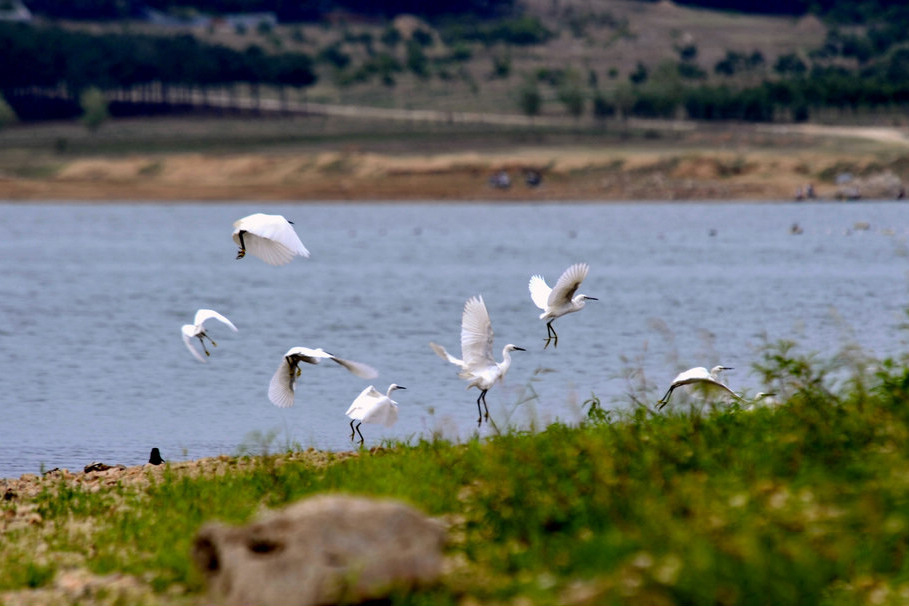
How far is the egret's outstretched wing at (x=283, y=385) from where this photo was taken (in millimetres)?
12133

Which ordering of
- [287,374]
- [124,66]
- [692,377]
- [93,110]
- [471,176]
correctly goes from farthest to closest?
1. [124,66]
2. [93,110]
3. [471,176]
4. [287,374]
5. [692,377]

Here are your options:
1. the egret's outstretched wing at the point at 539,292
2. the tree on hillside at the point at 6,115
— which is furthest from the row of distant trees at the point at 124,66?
the egret's outstretched wing at the point at 539,292

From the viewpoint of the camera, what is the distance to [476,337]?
11.6m

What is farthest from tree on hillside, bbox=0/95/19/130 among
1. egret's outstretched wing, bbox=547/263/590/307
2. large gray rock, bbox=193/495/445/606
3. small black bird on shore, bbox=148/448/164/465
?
large gray rock, bbox=193/495/445/606

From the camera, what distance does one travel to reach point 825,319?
2644 centimetres

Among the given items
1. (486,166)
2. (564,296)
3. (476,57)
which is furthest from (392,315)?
(476,57)

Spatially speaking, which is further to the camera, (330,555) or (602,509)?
(602,509)

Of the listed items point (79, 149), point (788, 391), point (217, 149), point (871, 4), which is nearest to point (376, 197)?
point (217, 149)

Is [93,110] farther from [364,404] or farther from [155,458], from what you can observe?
[364,404]

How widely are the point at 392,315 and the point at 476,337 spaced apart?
1790 centimetres

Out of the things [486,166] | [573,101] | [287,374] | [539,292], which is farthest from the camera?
[573,101]

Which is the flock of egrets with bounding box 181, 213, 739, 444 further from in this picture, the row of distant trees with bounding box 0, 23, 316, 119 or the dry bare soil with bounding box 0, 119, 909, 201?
the row of distant trees with bounding box 0, 23, 316, 119

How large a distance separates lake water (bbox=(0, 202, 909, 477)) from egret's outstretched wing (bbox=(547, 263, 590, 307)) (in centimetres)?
107

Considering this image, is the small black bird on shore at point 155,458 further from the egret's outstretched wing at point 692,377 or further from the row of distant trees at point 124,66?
the row of distant trees at point 124,66
